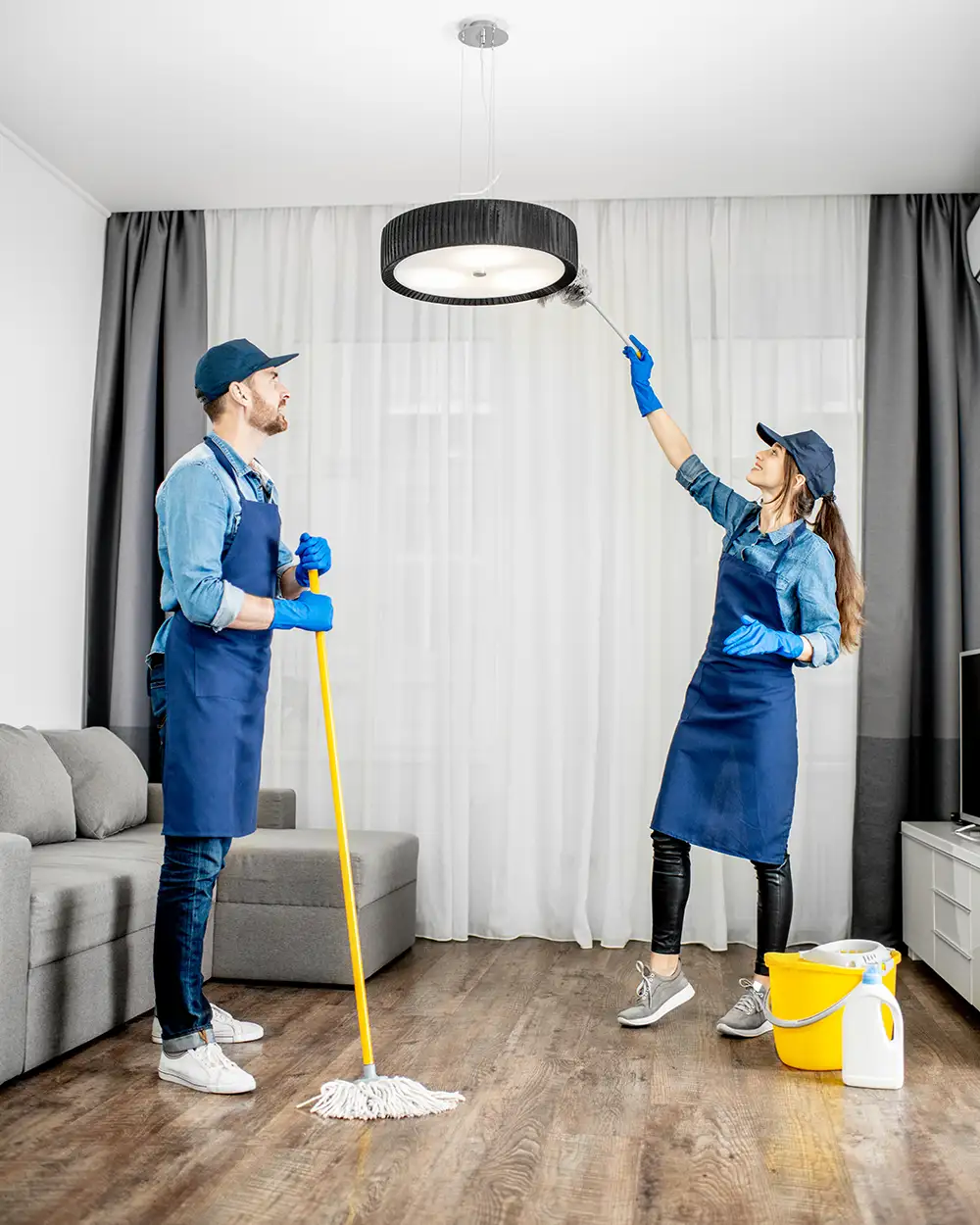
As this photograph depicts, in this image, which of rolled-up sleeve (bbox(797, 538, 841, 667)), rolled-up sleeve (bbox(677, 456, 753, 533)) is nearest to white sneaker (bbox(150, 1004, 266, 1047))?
rolled-up sleeve (bbox(797, 538, 841, 667))

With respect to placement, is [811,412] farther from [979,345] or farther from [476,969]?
[476,969]

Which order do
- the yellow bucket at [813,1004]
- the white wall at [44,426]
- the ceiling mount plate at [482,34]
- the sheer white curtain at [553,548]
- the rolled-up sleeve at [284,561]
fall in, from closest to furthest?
the yellow bucket at [813,1004] → the rolled-up sleeve at [284,561] → the ceiling mount plate at [482,34] → the white wall at [44,426] → the sheer white curtain at [553,548]

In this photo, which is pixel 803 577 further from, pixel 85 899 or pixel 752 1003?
pixel 85 899

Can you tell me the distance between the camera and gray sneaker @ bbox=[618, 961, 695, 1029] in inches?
126

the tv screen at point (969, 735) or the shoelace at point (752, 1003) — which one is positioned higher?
the tv screen at point (969, 735)

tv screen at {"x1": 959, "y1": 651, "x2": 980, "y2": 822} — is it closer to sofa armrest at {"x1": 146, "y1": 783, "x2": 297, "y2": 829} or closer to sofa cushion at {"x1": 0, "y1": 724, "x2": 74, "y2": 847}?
sofa armrest at {"x1": 146, "y1": 783, "x2": 297, "y2": 829}

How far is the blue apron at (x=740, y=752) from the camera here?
124 inches

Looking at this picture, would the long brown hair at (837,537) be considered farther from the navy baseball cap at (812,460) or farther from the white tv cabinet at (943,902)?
the white tv cabinet at (943,902)

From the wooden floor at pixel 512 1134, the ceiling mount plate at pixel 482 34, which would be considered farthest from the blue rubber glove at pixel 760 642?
the ceiling mount plate at pixel 482 34

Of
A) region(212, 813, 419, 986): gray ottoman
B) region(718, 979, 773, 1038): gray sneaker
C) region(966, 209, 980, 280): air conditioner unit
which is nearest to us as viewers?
region(718, 979, 773, 1038): gray sneaker

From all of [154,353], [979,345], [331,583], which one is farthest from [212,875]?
[979,345]

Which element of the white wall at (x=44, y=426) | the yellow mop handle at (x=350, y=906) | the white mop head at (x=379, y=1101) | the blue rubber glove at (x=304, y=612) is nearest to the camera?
the white mop head at (x=379, y=1101)

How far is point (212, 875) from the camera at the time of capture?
2730mm

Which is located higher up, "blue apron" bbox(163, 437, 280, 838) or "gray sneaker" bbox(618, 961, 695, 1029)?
"blue apron" bbox(163, 437, 280, 838)
